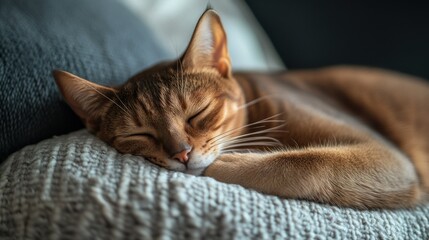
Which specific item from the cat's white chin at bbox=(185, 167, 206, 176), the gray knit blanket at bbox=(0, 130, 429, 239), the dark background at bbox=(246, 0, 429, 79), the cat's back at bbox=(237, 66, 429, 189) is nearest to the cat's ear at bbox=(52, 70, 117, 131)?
the gray knit blanket at bbox=(0, 130, 429, 239)

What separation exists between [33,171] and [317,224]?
603 mm

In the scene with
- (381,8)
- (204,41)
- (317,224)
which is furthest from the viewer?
(381,8)

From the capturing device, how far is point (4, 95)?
1.02 m

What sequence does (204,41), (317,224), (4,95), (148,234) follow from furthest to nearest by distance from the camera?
(204,41), (4,95), (317,224), (148,234)

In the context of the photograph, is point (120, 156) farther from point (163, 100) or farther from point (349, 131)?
point (349, 131)

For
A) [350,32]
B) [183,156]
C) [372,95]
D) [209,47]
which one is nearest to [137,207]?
[183,156]

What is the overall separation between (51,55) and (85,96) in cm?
16

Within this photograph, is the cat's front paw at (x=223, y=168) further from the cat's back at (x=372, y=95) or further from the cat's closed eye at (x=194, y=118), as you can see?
the cat's back at (x=372, y=95)

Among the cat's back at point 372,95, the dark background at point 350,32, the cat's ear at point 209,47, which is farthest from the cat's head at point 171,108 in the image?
the dark background at point 350,32

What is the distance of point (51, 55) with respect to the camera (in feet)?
3.78

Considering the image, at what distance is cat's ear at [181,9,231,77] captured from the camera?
1115mm

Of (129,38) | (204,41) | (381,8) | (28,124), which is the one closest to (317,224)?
(204,41)

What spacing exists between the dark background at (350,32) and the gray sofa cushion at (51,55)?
2.77ft

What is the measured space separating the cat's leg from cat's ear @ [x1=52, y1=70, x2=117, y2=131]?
1.13 ft
